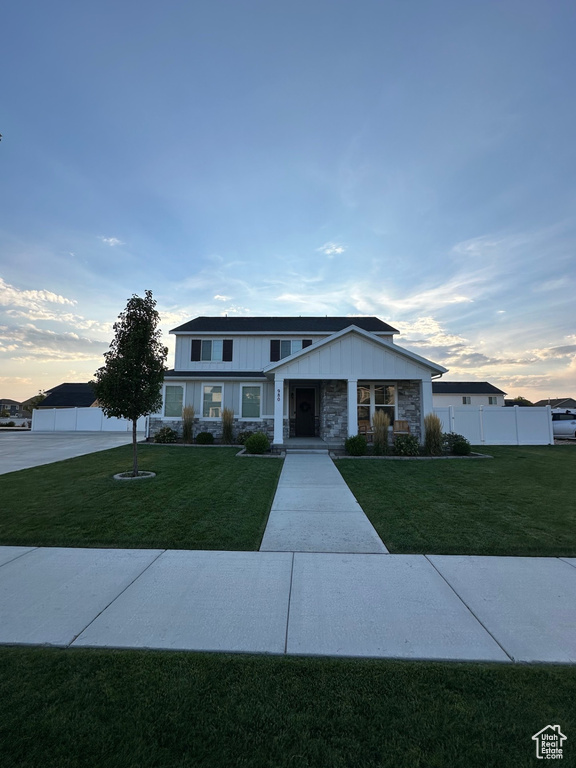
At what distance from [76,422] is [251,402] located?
17214 millimetres

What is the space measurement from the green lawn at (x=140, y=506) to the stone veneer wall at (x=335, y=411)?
562 centimetres


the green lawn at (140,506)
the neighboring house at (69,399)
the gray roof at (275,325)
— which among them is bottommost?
the green lawn at (140,506)

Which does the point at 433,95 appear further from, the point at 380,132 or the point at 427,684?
the point at 427,684

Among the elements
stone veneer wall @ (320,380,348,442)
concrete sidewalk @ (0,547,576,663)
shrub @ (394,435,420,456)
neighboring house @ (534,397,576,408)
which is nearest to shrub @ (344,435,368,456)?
shrub @ (394,435,420,456)

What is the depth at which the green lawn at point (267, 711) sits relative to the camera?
1707mm

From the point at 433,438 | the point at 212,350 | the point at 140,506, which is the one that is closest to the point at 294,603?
the point at 140,506

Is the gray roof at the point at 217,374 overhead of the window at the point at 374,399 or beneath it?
overhead

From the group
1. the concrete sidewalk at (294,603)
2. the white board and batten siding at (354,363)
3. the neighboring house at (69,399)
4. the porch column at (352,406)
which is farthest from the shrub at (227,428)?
the neighboring house at (69,399)

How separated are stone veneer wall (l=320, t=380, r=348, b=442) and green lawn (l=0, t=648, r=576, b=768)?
12668mm

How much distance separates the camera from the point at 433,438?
499 inches

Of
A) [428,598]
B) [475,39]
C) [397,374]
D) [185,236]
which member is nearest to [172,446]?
[185,236]

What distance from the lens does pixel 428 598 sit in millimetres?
3283

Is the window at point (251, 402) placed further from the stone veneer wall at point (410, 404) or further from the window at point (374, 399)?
the stone veneer wall at point (410, 404)

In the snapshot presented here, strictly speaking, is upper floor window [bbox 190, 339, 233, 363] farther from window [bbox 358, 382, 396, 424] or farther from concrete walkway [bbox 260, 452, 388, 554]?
concrete walkway [bbox 260, 452, 388, 554]
